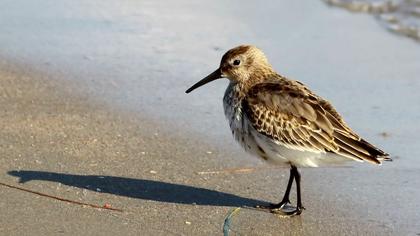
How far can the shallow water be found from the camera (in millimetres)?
11164

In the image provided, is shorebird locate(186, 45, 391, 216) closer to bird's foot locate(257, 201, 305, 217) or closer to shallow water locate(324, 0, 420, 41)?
bird's foot locate(257, 201, 305, 217)

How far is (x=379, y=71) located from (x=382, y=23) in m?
2.13

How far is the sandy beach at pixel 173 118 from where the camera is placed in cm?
619

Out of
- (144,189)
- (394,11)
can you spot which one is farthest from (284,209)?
(394,11)

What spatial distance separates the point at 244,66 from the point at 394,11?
5.47 metres

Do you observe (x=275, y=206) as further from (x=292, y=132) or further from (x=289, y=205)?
(x=292, y=132)

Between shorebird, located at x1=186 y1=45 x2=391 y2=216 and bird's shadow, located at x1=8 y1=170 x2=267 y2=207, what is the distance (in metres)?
0.34

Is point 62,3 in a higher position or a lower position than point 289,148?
lower

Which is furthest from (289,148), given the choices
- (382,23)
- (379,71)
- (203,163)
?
(382,23)

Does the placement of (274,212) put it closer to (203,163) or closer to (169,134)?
(203,163)

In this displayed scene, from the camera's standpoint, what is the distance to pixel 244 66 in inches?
275

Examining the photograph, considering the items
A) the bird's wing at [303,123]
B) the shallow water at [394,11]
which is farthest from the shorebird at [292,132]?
the shallow water at [394,11]

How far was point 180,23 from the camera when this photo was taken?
10484 millimetres

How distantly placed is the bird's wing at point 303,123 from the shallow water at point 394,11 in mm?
4813
